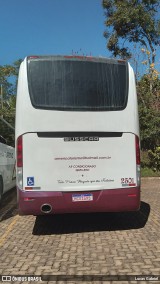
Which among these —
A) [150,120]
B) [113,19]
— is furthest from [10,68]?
[150,120]

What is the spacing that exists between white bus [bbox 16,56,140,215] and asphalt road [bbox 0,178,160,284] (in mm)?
572

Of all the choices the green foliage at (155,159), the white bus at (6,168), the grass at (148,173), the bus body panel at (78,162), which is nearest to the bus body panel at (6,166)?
the white bus at (6,168)

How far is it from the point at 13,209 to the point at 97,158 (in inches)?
168

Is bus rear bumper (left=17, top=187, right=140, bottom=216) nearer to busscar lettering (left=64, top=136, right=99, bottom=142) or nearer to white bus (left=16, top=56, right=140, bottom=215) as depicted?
white bus (left=16, top=56, right=140, bottom=215)

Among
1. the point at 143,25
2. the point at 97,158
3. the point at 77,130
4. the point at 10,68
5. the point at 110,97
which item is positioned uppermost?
the point at 10,68

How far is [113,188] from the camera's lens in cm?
753

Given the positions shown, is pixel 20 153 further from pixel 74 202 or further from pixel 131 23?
pixel 131 23

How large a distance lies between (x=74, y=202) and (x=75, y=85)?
2142 mm

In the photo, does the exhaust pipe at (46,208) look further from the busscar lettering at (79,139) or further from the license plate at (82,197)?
the busscar lettering at (79,139)

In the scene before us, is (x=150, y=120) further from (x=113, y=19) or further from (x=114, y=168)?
(x=114, y=168)

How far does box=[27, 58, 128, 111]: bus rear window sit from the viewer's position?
7.45 metres

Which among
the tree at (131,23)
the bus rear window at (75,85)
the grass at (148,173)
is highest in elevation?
the tree at (131,23)

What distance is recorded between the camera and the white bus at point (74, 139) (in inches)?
289

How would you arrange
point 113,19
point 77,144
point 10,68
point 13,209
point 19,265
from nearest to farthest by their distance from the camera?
point 19,265
point 77,144
point 13,209
point 113,19
point 10,68
